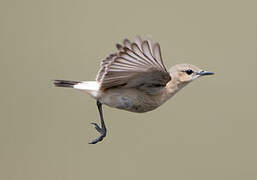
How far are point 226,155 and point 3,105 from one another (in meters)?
4.07

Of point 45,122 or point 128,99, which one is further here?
point 45,122

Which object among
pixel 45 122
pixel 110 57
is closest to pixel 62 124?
pixel 45 122

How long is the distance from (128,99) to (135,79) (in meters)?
0.34

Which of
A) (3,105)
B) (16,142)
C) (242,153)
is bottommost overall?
(242,153)

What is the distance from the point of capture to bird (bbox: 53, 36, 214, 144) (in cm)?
559

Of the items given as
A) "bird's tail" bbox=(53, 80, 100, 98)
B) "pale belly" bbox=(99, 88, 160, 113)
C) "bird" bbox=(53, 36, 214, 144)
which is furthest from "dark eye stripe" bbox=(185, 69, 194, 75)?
"bird's tail" bbox=(53, 80, 100, 98)

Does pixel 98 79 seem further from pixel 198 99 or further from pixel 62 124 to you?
pixel 198 99

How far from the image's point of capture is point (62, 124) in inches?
428

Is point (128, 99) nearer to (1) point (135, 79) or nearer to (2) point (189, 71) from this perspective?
(1) point (135, 79)

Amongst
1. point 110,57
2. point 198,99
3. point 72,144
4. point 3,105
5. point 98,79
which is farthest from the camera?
point 198,99

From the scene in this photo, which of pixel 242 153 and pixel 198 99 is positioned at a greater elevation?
pixel 198 99

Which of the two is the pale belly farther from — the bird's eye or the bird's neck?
the bird's eye

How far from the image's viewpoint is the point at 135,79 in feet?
20.2

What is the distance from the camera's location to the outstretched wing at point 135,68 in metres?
5.57
